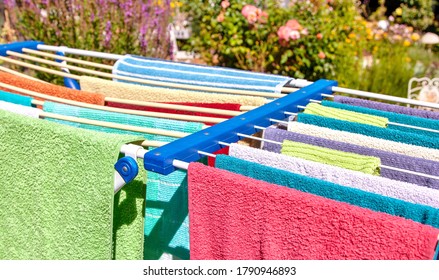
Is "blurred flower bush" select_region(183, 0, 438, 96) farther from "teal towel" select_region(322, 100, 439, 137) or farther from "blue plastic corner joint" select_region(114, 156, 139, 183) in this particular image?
"blue plastic corner joint" select_region(114, 156, 139, 183)

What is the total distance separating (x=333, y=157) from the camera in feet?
4.05

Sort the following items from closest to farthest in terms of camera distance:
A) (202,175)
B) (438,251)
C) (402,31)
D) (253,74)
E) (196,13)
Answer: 1. (438,251)
2. (202,175)
3. (253,74)
4. (196,13)
5. (402,31)

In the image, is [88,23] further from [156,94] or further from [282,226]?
[282,226]

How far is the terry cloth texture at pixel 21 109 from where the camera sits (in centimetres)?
157

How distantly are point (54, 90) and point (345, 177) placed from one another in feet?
3.65

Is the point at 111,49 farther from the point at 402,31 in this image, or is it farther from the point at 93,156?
the point at 402,31

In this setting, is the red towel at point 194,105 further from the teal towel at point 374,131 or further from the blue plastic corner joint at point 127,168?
the blue plastic corner joint at point 127,168

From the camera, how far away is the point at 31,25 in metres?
3.82

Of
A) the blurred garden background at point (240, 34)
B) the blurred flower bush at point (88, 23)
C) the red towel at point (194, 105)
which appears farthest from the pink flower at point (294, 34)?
the red towel at point (194, 105)

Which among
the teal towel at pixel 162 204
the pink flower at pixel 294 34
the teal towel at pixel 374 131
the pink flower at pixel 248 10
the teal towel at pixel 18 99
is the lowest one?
the teal towel at pixel 162 204

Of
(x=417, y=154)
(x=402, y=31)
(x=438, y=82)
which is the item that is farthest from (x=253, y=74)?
(x=402, y=31)

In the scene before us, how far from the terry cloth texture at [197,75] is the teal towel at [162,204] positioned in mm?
448

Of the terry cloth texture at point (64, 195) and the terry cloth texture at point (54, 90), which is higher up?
the terry cloth texture at point (54, 90)
